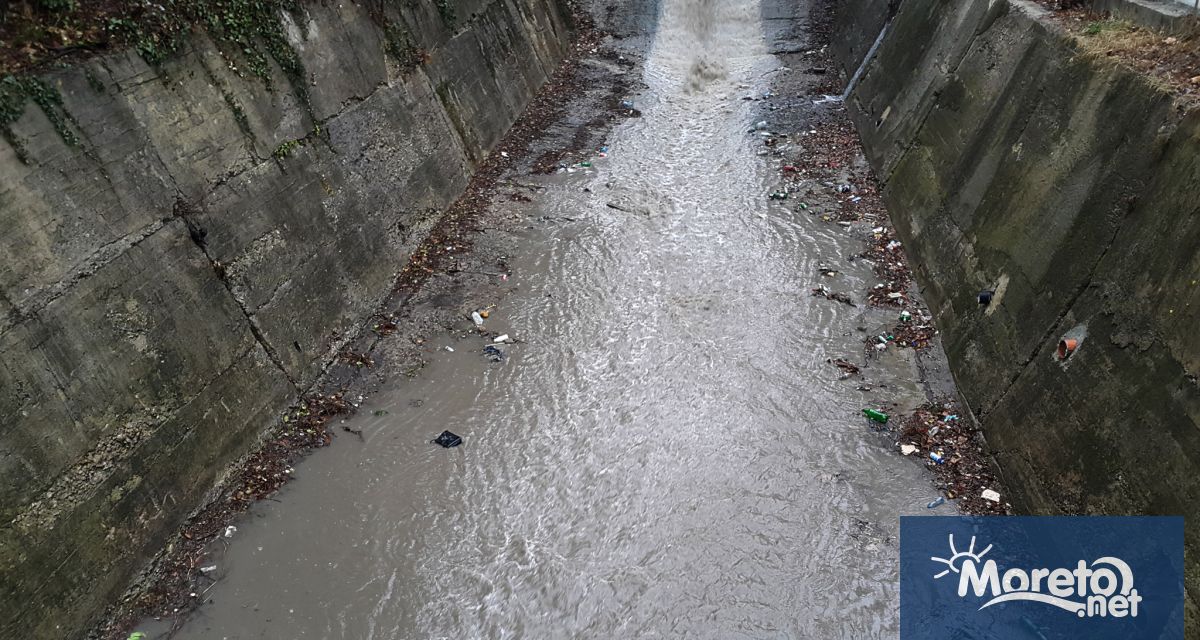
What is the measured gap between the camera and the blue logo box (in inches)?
148

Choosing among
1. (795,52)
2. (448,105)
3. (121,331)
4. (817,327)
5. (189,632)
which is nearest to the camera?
(189,632)

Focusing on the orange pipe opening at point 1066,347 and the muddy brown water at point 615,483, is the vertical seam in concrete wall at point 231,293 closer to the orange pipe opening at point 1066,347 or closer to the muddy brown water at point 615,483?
the muddy brown water at point 615,483

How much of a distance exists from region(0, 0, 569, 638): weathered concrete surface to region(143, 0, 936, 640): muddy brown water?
2.26ft

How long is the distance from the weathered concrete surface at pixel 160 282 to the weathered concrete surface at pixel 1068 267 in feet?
18.4

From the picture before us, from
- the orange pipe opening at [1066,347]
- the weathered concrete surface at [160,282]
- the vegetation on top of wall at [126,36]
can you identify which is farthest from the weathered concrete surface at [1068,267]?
the vegetation on top of wall at [126,36]

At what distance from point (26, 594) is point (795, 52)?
15123 millimetres

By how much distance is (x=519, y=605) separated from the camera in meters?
4.48

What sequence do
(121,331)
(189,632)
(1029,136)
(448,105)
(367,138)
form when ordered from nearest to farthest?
1. (189,632)
2. (121,331)
3. (1029,136)
4. (367,138)
5. (448,105)

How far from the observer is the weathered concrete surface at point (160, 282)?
4066mm

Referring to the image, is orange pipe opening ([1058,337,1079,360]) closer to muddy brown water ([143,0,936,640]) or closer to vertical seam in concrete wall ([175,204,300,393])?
muddy brown water ([143,0,936,640])

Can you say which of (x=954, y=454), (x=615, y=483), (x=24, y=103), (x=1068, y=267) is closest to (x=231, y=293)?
(x=24, y=103)

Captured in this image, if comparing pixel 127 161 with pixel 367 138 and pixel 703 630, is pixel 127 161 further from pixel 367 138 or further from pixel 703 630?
pixel 703 630

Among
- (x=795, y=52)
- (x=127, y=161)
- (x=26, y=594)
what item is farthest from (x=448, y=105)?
(x=795, y=52)

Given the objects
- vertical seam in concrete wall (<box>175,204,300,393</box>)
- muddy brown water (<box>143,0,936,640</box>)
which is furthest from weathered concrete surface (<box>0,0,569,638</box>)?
muddy brown water (<box>143,0,936,640</box>)
